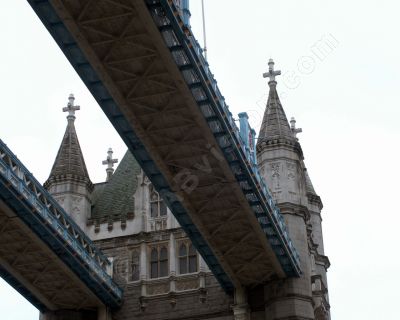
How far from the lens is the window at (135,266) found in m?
44.7

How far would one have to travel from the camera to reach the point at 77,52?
28.1 metres

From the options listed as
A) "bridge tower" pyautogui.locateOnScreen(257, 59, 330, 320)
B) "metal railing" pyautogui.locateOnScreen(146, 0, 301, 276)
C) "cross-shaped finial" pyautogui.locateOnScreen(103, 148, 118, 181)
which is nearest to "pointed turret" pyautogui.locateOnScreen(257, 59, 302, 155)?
"bridge tower" pyautogui.locateOnScreen(257, 59, 330, 320)

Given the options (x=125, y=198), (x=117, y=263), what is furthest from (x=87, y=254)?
(x=125, y=198)

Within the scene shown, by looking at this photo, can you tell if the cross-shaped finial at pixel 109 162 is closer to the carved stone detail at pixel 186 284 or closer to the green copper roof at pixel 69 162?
the green copper roof at pixel 69 162

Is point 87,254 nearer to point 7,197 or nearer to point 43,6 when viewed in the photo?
point 7,197

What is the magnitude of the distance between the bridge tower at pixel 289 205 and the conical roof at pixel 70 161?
973 centimetres

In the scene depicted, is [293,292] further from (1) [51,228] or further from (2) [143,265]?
(1) [51,228]

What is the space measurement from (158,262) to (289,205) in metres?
7.12

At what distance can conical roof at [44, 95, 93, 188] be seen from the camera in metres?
48.1

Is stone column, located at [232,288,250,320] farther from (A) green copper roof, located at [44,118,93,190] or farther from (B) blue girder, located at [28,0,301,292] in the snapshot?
(A) green copper roof, located at [44,118,93,190]

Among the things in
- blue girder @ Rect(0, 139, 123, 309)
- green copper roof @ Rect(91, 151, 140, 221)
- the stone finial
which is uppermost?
the stone finial

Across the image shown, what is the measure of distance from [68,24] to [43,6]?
861 millimetres

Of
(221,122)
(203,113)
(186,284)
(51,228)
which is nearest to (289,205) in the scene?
(186,284)

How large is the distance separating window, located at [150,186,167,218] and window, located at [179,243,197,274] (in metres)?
2.26
